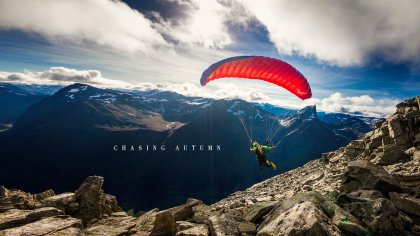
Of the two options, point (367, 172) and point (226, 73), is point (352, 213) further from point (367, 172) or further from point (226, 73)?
point (226, 73)

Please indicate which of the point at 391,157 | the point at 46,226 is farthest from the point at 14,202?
the point at 391,157

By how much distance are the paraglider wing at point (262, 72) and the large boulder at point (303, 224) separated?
1202cm

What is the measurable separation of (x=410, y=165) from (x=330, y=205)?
11131 mm

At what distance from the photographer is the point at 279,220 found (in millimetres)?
9680

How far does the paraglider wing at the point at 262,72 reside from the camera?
64.7 ft

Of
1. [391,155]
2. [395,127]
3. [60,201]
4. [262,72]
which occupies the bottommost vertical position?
[60,201]

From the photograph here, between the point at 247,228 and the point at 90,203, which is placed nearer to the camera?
the point at 247,228

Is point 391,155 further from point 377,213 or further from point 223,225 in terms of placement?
point 223,225

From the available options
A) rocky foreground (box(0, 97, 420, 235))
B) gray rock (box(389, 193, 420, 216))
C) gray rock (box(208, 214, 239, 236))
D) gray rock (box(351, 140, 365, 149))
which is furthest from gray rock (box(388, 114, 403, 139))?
gray rock (box(208, 214, 239, 236))

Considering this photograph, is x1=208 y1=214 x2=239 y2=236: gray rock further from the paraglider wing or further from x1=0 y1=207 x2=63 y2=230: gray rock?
the paraglider wing

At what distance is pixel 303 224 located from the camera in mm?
8844

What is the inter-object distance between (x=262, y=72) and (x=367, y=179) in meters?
11.9

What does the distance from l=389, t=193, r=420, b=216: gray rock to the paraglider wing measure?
12.3 metres

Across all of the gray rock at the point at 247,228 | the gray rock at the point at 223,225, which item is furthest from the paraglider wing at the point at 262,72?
the gray rock at the point at 247,228
